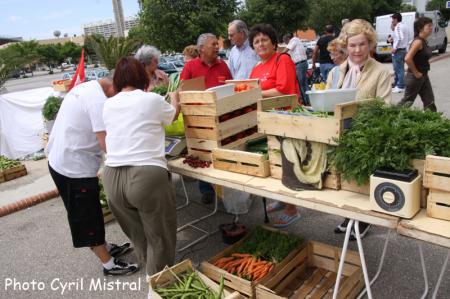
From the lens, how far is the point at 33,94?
331 inches

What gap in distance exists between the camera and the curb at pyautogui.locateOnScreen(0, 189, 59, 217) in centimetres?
517

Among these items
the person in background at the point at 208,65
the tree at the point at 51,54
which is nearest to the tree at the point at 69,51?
the tree at the point at 51,54

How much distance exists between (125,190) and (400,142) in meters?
1.70

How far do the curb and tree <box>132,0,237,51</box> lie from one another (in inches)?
296

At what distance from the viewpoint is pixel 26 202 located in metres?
5.36

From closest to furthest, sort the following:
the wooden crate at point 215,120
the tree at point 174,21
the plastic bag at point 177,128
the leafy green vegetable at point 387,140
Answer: the leafy green vegetable at point 387,140 → the wooden crate at point 215,120 → the plastic bag at point 177,128 → the tree at point 174,21

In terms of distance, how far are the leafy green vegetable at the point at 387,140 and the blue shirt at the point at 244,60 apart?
8.90 ft

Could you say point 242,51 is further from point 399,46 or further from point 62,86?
point 399,46

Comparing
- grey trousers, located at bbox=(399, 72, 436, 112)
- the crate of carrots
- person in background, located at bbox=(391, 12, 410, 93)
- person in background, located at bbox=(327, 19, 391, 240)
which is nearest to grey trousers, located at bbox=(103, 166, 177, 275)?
the crate of carrots

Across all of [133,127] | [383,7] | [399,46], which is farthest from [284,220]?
[383,7]

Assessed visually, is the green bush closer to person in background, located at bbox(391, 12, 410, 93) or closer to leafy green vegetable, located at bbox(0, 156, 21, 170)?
leafy green vegetable, located at bbox(0, 156, 21, 170)

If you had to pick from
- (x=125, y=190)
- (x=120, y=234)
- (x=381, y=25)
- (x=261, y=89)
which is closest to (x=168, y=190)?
(x=125, y=190)

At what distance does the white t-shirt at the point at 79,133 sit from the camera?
2.78 meters

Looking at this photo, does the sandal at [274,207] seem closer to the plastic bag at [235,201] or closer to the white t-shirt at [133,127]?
the plastic bag at [235,201]
